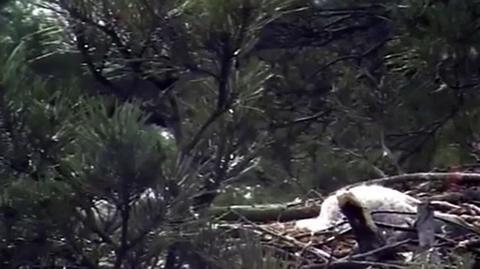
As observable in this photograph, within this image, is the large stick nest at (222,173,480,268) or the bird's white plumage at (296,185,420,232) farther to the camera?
the bird's white plumage at (296,185,420,232)

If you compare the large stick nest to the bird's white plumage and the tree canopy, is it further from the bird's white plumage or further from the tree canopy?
the tree canopy

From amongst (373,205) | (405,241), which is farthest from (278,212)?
(405,241)

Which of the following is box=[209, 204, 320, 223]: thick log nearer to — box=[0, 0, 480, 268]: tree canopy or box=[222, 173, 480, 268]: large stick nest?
box=[222, 173, 480, 268]: large stick nest

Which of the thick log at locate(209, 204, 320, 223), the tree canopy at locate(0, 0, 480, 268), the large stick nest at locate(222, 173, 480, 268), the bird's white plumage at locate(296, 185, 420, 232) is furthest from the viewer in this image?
the thick log at locate(209, 204, 320, 223)

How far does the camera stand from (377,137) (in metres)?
2.27

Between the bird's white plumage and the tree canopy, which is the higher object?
the tree canopy

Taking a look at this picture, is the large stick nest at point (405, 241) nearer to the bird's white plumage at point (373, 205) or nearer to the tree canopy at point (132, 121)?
the bird's white plumage at point (373, 205)

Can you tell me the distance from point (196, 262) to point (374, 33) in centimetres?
120

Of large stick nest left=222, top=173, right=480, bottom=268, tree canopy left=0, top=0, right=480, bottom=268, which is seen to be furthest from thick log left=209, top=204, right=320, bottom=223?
tree canopy left=0, top=0, right=480, bottom=268

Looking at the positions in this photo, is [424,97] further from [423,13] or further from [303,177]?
[303,177]

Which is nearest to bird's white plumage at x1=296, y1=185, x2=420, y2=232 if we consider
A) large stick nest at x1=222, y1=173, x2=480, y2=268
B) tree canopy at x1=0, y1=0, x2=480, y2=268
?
large stick nest at x1=222, y1=173, x2=480, y2=268

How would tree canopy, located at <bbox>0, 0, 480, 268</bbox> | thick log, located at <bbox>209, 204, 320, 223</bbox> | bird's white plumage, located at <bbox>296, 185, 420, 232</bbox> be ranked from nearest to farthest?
tree canopy, located at <bbox>0, 0, 480, 268</bbox>, bird's white plumage, located at <bbox>296, 185, 420, 232</bbox>, thick log, located at <bbox>209, 204, 320, 223</bbox>

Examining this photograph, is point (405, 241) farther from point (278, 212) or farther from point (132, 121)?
point (278, 212)

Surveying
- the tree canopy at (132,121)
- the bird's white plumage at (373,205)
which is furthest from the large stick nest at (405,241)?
the tree canopy at (132,121)
